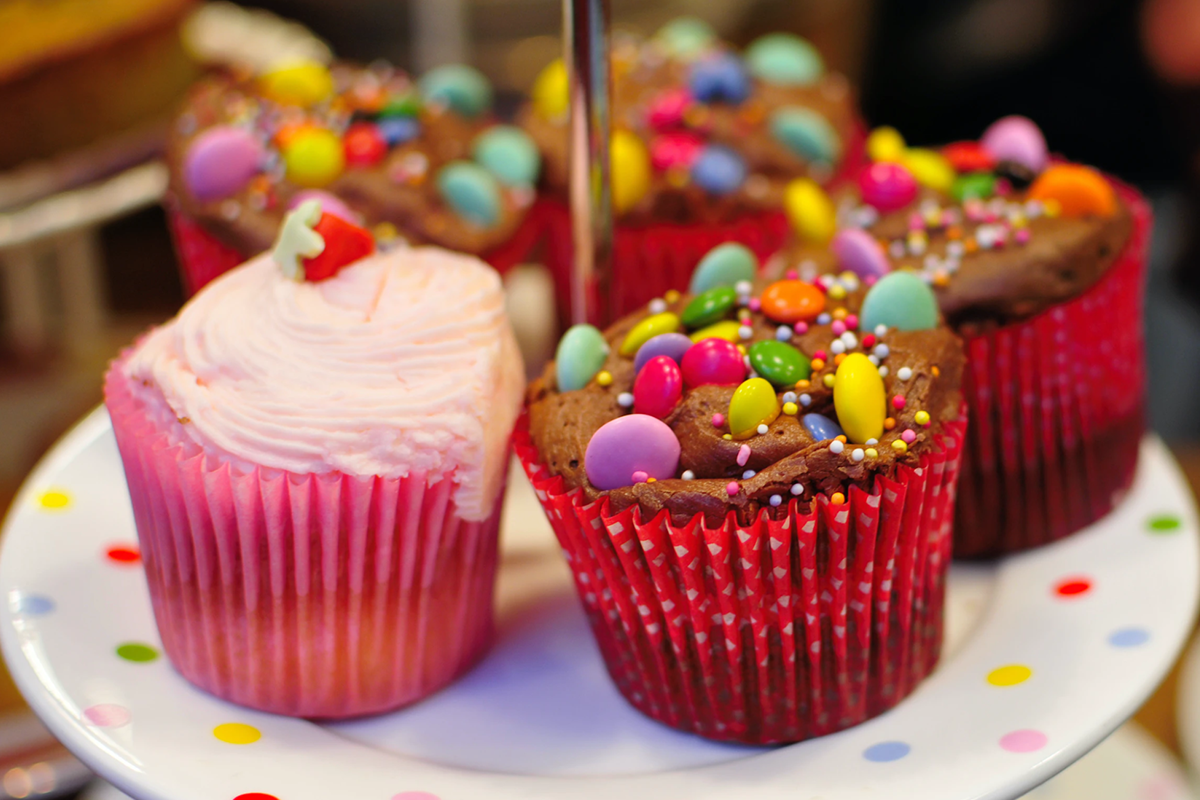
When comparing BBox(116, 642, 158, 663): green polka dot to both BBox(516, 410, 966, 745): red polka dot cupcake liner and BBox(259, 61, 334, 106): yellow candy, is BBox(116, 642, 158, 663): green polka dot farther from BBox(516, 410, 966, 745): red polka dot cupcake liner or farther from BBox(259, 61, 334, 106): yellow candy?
BBox(259, 61, 334, 106): yellow candy

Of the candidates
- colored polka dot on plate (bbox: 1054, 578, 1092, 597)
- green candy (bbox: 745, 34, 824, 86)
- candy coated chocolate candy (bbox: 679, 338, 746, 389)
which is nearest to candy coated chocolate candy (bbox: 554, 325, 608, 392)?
candy coated chocolate candy (bbox: 679, 338, 746, 389)

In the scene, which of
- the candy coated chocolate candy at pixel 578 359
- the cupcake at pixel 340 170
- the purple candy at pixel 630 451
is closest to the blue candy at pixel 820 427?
Answer: the purple candy at pixel 630 451

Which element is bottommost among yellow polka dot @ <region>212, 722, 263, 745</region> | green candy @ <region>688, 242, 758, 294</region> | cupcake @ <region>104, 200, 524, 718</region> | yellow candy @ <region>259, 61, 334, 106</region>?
yellow polka dot @ <region>212, 722, 263, 745</region>

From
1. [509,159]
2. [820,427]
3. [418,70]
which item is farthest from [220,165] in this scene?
[418,70]

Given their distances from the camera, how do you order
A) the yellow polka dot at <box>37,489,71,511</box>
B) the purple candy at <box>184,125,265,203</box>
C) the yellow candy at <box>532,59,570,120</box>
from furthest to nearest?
1. the yellow candy at <box>532,59,570,120</box>
2. the purple candy at <box>184,125,265,203</box>
3. the yellow polka dot at <box>37,489,71,511</box>

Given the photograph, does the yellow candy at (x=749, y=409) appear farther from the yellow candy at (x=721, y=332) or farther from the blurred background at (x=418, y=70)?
the blurred background at (x=418, y=70)

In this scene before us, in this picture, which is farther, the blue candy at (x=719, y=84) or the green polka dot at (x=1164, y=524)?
the blue candy at (x=719, y=84)

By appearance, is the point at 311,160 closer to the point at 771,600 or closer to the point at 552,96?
the point at 552,96
